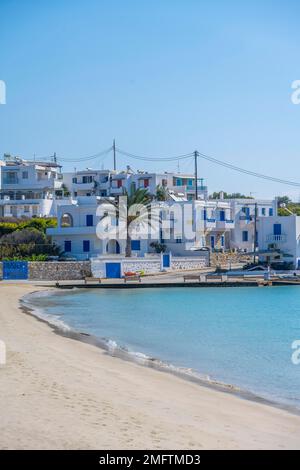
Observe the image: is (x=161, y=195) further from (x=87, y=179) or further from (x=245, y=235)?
(x=87, y=179)

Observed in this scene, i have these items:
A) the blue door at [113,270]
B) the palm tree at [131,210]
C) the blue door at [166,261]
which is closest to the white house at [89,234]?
the palm tree at [131,210]

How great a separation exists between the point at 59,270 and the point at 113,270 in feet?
14.2

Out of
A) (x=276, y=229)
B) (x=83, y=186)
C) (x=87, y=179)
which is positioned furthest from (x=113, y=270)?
(x=87, y=179)

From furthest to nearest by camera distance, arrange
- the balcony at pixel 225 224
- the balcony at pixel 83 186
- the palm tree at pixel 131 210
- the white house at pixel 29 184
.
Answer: the balcony at pixel 83 186 < the white house at pixel 29 184 < the balcony at pixel 225 224 < the palm tree at pixel 131 210

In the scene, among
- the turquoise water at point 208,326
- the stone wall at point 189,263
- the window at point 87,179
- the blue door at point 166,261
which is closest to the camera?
the turquoise water at point 208,326

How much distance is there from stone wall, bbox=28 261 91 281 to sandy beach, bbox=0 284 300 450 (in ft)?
127

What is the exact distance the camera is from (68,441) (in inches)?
408

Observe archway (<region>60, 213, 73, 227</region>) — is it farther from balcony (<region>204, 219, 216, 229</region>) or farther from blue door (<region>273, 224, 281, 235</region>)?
blue door (<region>273, 224, 281, 235</region>)

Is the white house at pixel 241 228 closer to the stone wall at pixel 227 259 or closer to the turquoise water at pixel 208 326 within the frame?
the stone wall at pixel 227 259

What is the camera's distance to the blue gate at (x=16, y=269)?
2280 inches

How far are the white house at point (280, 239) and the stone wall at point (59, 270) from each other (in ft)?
52.8

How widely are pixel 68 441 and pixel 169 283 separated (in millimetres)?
46229

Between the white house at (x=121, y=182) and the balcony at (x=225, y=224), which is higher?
the white house at (x=121, y=182)

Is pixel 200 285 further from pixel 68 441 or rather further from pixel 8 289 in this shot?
pixel 68 441
